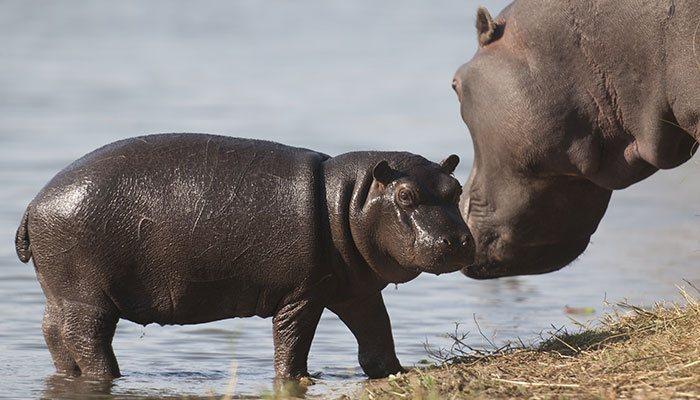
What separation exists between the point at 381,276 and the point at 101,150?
4.92 ft

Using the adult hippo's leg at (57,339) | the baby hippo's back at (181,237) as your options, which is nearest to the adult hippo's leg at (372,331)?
the baby hippo's back at (181,237)

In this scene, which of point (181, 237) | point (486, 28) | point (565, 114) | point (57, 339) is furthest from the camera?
point (486, 28)

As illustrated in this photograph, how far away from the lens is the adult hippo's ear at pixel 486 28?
870 cm

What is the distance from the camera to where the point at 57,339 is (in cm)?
763

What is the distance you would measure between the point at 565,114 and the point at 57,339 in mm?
2829

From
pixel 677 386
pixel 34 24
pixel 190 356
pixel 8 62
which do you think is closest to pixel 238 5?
pixel 34 24

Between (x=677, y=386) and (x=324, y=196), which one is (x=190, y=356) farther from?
(x=677, y=386)

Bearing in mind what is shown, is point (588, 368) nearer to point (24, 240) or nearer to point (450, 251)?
point (450, 251)

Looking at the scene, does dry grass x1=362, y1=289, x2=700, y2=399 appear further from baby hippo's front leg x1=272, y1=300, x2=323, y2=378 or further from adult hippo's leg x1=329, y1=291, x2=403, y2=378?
baby hippo's front leg x1=272, y1=300, x2=323, y2=378

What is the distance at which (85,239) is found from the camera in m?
7.45

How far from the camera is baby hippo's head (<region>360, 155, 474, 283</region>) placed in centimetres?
712

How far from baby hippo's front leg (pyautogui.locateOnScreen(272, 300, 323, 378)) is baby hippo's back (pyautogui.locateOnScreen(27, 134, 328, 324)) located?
0.08m

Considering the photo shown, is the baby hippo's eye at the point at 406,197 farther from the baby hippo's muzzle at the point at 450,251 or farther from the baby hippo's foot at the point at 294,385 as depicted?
the baby hippo's foot at the point at 294,385

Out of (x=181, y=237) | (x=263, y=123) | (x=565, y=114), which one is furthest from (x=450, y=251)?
(x=263, y=123)
